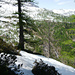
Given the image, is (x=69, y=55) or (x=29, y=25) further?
(x=69, y=55)

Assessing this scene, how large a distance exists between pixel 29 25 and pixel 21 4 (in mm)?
2716

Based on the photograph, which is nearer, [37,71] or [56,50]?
[37,71]

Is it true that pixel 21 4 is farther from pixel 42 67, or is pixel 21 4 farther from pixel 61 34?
pixel 61 34

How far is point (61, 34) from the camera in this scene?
176 m

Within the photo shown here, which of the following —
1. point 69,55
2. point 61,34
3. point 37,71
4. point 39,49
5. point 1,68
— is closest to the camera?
point 1,68

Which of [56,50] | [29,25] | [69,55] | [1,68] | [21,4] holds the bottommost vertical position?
[56,50]

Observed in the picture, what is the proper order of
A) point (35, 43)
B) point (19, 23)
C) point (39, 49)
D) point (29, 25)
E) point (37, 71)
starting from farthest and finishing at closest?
point (39, 49) < point (35, 43) < point (29, 25) < point (19, 23) < point (37, 71)

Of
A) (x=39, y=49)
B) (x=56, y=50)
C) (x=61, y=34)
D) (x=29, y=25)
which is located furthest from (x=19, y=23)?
(x=61, y=34)

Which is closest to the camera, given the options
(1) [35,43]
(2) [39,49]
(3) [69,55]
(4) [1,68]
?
(4) [1,68]

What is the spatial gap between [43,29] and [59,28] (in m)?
28.2

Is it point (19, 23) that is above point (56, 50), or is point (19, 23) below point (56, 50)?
above

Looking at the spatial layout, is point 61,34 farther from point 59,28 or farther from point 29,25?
point 29,25

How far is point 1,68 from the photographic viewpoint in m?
2.79

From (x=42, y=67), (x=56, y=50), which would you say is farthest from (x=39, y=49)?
(x=42, y=67)
